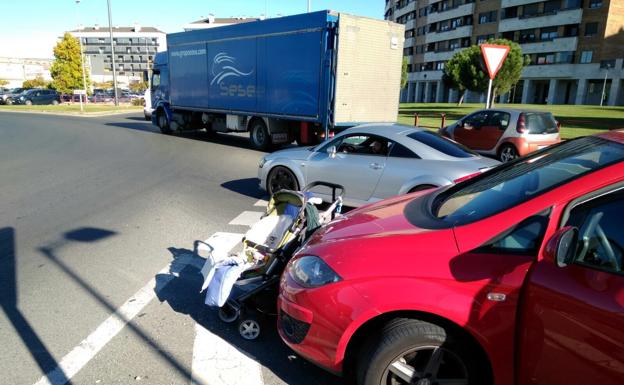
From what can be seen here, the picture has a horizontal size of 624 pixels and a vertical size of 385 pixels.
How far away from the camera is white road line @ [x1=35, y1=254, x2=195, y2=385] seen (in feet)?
9.69

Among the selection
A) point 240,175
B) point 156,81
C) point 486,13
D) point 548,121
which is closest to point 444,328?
point 240,175

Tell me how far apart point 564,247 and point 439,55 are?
8022cm

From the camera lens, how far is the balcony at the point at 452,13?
227 feet

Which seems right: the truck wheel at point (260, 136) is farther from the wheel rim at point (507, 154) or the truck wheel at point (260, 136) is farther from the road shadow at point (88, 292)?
the road shadow at point (88, 292)

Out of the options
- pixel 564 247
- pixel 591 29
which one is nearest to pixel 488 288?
pixel 564 247

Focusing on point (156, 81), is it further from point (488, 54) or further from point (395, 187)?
point (395, 187)

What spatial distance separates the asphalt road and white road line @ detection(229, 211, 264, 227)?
172 millimetres

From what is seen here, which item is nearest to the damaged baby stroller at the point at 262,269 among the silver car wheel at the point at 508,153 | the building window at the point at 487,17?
the silver car wheel at the point at 508,153

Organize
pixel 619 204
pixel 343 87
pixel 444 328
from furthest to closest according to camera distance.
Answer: pixel 343 87 < pixel 444 328 < pixel 619 204

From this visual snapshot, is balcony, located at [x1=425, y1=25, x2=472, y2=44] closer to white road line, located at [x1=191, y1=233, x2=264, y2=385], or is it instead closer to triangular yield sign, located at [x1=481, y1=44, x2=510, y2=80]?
triangular yield sign, located at [x1=481, y1=44, x2=510, y2=80]

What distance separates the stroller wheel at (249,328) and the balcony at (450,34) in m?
74.4

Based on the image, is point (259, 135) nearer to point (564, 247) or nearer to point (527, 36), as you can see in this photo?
point (564, 247)

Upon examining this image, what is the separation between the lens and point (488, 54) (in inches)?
438

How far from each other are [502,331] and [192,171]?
9.22 metres
